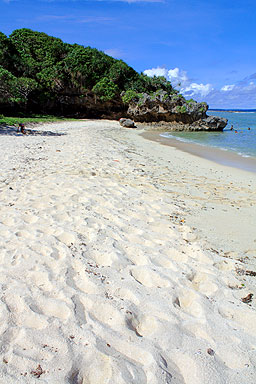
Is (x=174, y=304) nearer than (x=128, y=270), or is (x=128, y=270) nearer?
(x=174, y=304)

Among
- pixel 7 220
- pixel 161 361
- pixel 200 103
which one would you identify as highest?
pixel 200 103

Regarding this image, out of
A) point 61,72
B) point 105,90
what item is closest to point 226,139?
point 105,90

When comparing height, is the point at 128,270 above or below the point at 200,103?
below

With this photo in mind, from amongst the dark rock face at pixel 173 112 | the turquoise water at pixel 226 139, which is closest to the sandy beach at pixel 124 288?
the turquoise water at pixel 226 139

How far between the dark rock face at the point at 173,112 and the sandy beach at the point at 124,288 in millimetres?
30889

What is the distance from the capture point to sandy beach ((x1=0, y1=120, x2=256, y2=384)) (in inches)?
72.3

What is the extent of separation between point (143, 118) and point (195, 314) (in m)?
35.3

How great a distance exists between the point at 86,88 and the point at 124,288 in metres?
37.5

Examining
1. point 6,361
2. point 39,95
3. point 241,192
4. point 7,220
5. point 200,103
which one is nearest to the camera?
point 6,361

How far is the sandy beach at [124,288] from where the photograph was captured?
1.84 m

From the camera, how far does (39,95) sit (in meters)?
32.9

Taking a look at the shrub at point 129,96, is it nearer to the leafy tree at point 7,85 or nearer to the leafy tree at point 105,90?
the leafy tree at point 105,90

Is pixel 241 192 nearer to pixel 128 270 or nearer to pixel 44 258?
pixel 128 270

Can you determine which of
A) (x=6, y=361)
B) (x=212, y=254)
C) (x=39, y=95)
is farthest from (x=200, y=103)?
(x=6, y=361)
